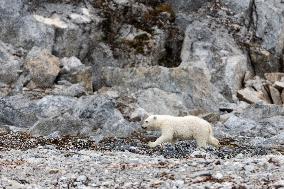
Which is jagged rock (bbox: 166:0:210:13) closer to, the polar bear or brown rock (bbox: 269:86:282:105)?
brown rock (bbox: 269:86:282:105)

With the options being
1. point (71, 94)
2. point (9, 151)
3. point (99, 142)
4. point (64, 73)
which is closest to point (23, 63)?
point (64, 73)

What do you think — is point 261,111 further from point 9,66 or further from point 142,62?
point 9,66

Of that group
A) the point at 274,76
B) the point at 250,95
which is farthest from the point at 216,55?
the point at 250,95

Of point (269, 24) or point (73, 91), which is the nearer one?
point (73, 91)

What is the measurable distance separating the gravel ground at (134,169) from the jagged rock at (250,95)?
24173 mm

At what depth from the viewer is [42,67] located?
46.5 meters

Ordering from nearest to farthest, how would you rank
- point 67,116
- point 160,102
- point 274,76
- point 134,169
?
point 134,169, point 67,116, point 160,102, point 274,76

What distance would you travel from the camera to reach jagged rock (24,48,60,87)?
151 ft

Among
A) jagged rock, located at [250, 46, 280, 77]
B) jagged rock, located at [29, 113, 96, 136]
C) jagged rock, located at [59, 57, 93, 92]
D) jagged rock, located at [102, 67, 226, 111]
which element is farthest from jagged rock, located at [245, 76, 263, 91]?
jagged rock, located at [29, 113, 96, 136]

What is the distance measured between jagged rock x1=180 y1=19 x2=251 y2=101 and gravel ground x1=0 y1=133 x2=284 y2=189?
2715cm

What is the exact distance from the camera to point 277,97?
50.3 meters

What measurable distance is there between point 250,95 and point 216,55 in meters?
6.78

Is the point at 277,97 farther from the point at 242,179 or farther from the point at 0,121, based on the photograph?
the point at 242,179

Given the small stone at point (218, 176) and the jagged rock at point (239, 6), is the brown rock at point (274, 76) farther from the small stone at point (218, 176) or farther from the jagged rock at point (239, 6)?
the small stone at point (218, 176)
